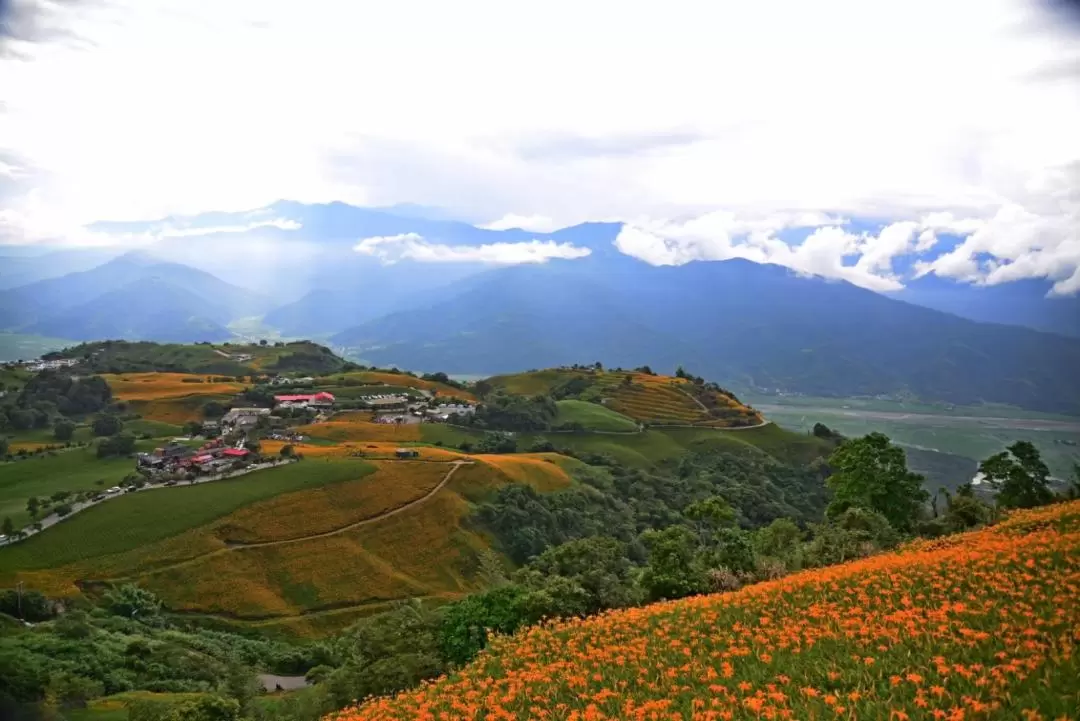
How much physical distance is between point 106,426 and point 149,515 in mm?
40780

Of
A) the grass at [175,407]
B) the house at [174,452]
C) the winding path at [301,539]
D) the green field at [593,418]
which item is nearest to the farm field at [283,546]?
the winding path at [301,539]

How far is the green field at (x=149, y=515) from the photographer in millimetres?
45906

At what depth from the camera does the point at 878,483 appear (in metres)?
36.7

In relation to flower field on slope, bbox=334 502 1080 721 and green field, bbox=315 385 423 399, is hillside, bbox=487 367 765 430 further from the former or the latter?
flower field on slope, bbox=334 502 1080 721

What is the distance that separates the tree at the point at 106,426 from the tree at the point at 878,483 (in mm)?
80924

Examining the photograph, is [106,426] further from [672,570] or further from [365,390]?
[672,570]

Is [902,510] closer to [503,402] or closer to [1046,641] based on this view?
[1046,641]

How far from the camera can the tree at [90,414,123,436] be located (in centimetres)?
8431

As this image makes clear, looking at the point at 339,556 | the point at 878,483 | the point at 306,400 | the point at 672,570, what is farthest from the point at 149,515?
the point at 306,400

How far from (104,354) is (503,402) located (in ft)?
306

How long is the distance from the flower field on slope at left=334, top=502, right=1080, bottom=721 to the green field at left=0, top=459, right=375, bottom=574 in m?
41.9

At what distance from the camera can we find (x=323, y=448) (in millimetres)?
75438

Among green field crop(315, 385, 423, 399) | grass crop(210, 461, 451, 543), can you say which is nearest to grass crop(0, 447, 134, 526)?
grass crop(210, 461, 451, 543)

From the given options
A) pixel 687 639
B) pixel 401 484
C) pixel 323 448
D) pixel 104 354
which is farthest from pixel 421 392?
pixel 687 639
